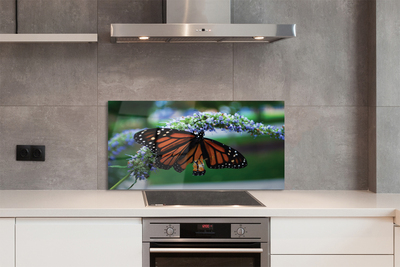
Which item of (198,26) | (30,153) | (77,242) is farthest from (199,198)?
(30,153)

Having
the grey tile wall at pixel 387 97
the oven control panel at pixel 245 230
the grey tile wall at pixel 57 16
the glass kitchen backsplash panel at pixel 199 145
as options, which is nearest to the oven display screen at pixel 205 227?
the oven control panel at pixel 245 230

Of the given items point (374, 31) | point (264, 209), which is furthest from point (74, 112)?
point (374, 31)

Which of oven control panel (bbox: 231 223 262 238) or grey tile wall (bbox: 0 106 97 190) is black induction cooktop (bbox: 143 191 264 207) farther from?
grey tile wall (bbox: 0 106 97 190)

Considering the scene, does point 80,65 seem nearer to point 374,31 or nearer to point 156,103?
point 156,103

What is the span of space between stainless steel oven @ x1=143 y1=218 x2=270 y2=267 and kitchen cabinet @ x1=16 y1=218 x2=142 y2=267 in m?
0.07

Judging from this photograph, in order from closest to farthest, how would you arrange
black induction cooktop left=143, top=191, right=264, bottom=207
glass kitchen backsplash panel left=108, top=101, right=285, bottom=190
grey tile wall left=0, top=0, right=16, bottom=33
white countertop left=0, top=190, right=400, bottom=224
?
white countertop left=0, top=190, right=400, bottom=224
black induction cooktop left=143, top=191, right=264, bottom=207
grey tile wall left=0, top=0, right=16, bottom=33
glass kitchen backsplash panel left=108, top=101, right=285, bottom=190

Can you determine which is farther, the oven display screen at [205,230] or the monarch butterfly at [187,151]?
the monarch butterfly at [187,151]

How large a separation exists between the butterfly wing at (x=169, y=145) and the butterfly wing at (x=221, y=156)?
7 centimetres

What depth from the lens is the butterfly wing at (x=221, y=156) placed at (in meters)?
2.35

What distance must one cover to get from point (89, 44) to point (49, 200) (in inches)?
37.0

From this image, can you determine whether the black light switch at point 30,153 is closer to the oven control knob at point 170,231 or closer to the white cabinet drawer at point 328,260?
the oven control knob at point 170,231

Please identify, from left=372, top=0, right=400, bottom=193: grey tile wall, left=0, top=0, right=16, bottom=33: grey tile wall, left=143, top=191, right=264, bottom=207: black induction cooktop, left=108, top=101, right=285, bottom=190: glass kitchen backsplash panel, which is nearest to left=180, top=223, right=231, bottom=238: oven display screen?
left=143, top=191, right=264, bottom=207: black induction cooktop

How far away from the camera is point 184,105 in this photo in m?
2.34

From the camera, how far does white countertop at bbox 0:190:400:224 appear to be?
5.90 ft
